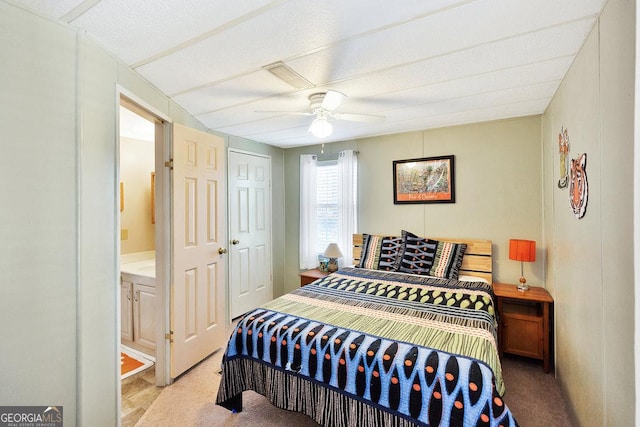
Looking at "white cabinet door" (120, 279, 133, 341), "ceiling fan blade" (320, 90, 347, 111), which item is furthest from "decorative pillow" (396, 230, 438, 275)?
"white cabinet door" (120, 279, 133, 341)

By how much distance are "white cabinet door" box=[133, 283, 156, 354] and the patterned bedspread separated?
47.0 inches

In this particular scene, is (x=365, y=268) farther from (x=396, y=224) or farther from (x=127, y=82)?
(x=127, y=82)

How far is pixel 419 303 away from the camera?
7.29ft

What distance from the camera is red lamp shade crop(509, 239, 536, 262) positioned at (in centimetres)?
271

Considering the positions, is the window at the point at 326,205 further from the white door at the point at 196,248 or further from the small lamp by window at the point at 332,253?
the white door at the point at 196,248

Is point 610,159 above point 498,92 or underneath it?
underneath

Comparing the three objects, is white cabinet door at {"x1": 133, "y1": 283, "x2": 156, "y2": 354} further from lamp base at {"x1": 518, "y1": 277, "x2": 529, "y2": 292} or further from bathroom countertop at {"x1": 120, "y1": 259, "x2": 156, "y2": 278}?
lamp base at {"x1": 518, "y1": 277, "x2": 529, "y2": 292}

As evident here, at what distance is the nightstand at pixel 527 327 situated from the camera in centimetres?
252

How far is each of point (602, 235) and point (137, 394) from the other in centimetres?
322

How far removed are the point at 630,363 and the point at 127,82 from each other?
2.90m

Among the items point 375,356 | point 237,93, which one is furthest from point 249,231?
point 375,356

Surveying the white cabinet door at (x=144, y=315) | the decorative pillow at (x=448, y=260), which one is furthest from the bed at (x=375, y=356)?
the white cabinet door at (x=144, y=315)

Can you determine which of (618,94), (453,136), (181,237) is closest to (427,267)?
(453,136)

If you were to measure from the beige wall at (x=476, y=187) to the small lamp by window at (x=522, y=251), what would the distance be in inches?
9.8
